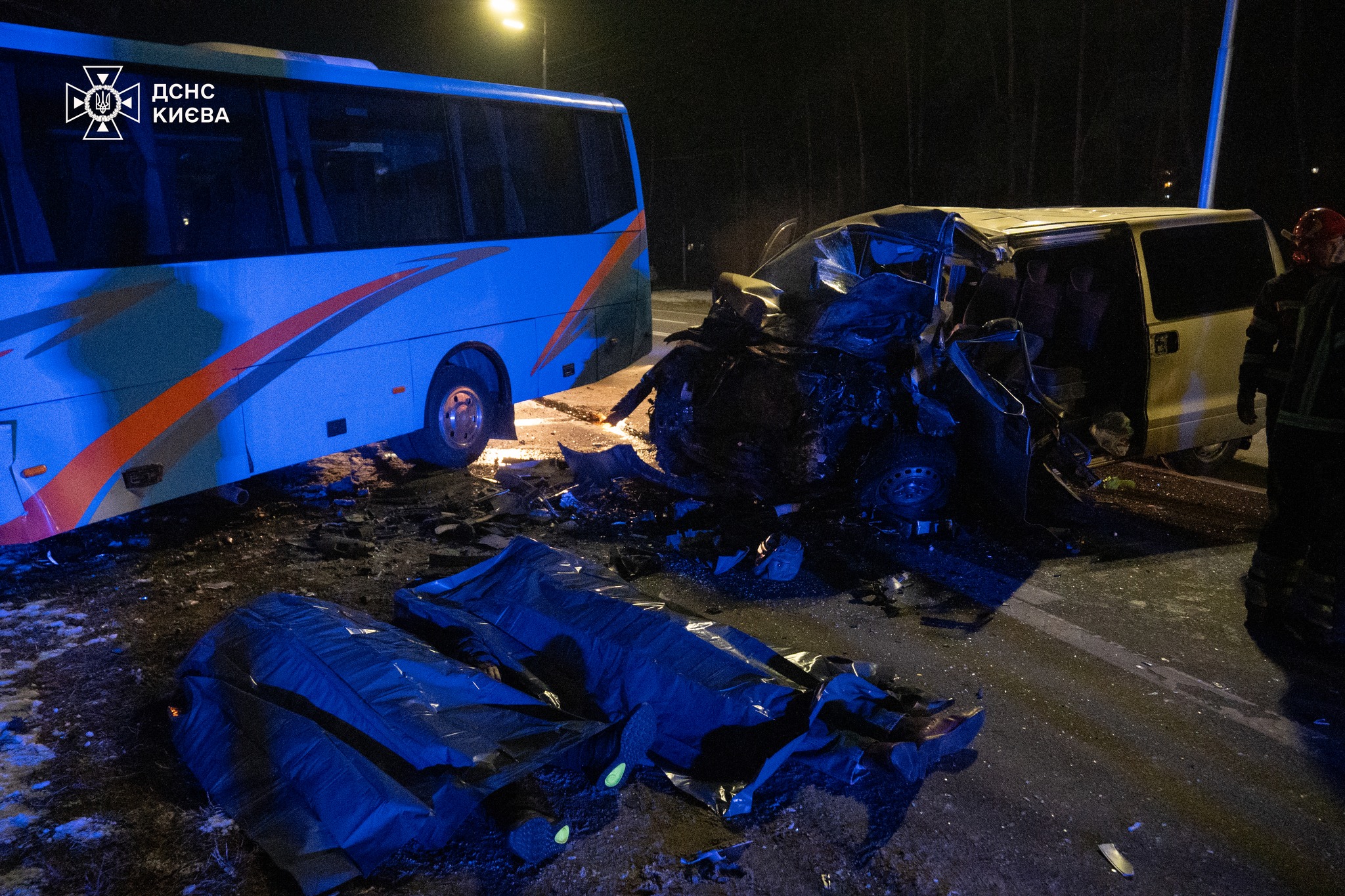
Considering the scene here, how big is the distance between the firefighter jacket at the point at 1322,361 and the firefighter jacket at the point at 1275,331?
0.70ft

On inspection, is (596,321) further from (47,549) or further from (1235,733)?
(1235,733)

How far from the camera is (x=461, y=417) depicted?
750 centimetres

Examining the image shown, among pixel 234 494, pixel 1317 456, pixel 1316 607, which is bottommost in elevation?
pixel 1316 607

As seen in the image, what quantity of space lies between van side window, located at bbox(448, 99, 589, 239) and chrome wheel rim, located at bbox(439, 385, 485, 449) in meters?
1.36

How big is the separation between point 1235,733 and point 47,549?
665 centimetres

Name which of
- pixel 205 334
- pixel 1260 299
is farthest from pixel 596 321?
pixel 1260 299

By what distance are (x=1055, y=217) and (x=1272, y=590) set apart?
9.51 feet

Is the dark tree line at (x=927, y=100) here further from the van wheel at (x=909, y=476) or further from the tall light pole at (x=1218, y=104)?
the van wheel at (x=909, y=476)

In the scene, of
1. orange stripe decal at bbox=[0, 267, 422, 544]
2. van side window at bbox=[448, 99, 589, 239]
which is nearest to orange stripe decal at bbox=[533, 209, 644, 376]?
van side window at bbox=[448, 99, 589, 239]

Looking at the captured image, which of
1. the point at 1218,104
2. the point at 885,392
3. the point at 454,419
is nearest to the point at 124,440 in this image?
the point at 454,419

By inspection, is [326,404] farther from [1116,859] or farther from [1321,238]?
[1321,238]

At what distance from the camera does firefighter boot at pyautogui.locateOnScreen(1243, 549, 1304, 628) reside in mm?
4465

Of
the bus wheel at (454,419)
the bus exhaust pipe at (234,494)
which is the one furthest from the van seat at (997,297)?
the bus exhaust pipe at (234,494)

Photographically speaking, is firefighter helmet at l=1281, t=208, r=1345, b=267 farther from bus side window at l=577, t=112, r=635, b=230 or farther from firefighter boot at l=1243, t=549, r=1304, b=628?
bus side window at l=577, t=112, r=635, b=230
